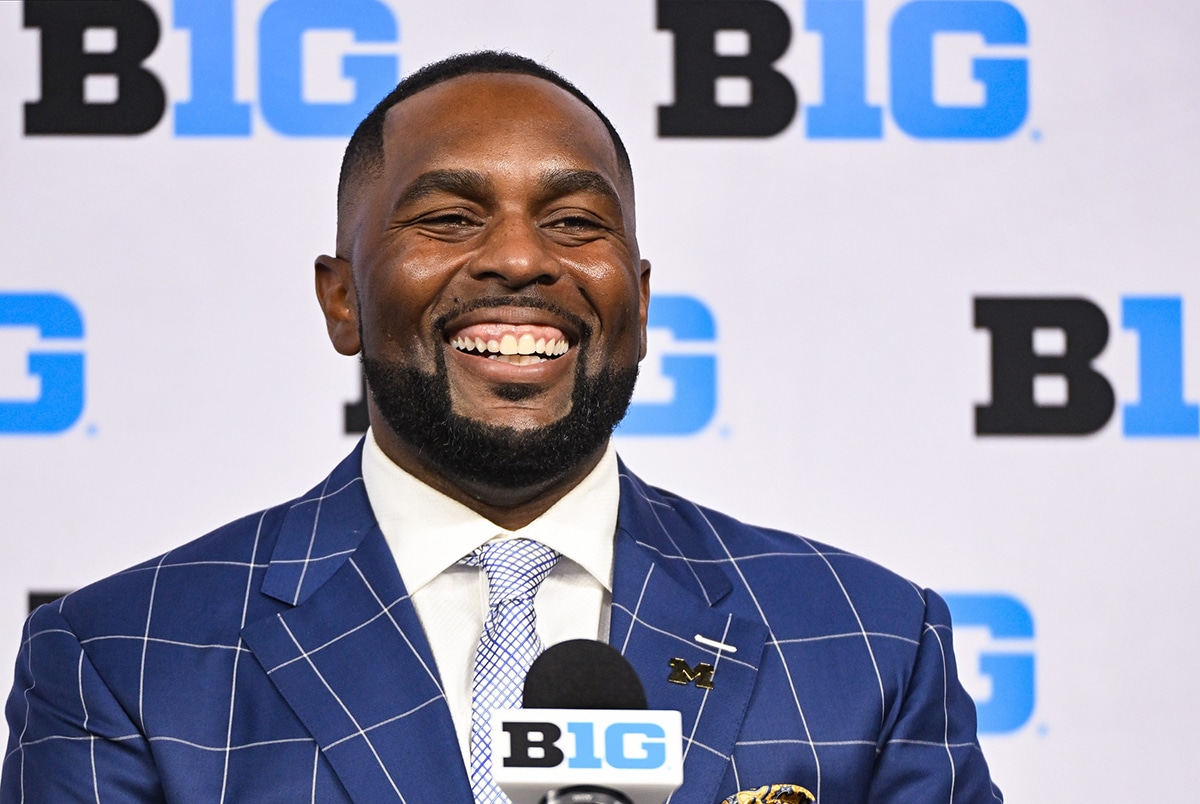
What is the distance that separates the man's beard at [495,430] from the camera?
2010mm

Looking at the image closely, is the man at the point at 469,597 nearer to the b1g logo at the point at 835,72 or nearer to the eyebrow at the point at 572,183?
the eyebrow at the point at 572,183

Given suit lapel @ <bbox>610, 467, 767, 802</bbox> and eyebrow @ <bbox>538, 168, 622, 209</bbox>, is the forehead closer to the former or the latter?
eyebrow @ <bbox>538, 168, 622, 209</bbox>

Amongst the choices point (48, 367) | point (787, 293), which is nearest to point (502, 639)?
point (787, 293)

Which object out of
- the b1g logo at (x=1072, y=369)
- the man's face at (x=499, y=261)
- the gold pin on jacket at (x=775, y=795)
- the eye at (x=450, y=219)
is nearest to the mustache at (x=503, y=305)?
the man's face at (x=499, y=261)

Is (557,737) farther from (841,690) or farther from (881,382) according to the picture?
(881,382)

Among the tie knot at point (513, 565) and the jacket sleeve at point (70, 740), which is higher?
the tie knot at point (513, 565)

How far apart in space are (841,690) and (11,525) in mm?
1878

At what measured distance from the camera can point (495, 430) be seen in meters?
2.00

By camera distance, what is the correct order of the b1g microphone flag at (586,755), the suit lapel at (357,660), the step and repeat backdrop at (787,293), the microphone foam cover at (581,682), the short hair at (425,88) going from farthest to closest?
the step and repeat backdrop at (787,293)
the short hair at (425,88)
the suit lapel at (357,660)
the microphone foam cover at (581,682)
the b1g microphone flag at (586,755)

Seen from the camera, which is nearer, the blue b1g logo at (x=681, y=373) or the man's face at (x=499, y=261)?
the man's face at (x=499, y=261)

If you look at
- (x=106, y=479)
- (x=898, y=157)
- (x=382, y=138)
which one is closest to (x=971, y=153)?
(x=898, y=157)

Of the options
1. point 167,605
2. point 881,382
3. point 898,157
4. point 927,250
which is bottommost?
point 167,605

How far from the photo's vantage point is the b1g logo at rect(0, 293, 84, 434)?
3.13m

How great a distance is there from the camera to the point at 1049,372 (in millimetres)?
3258
